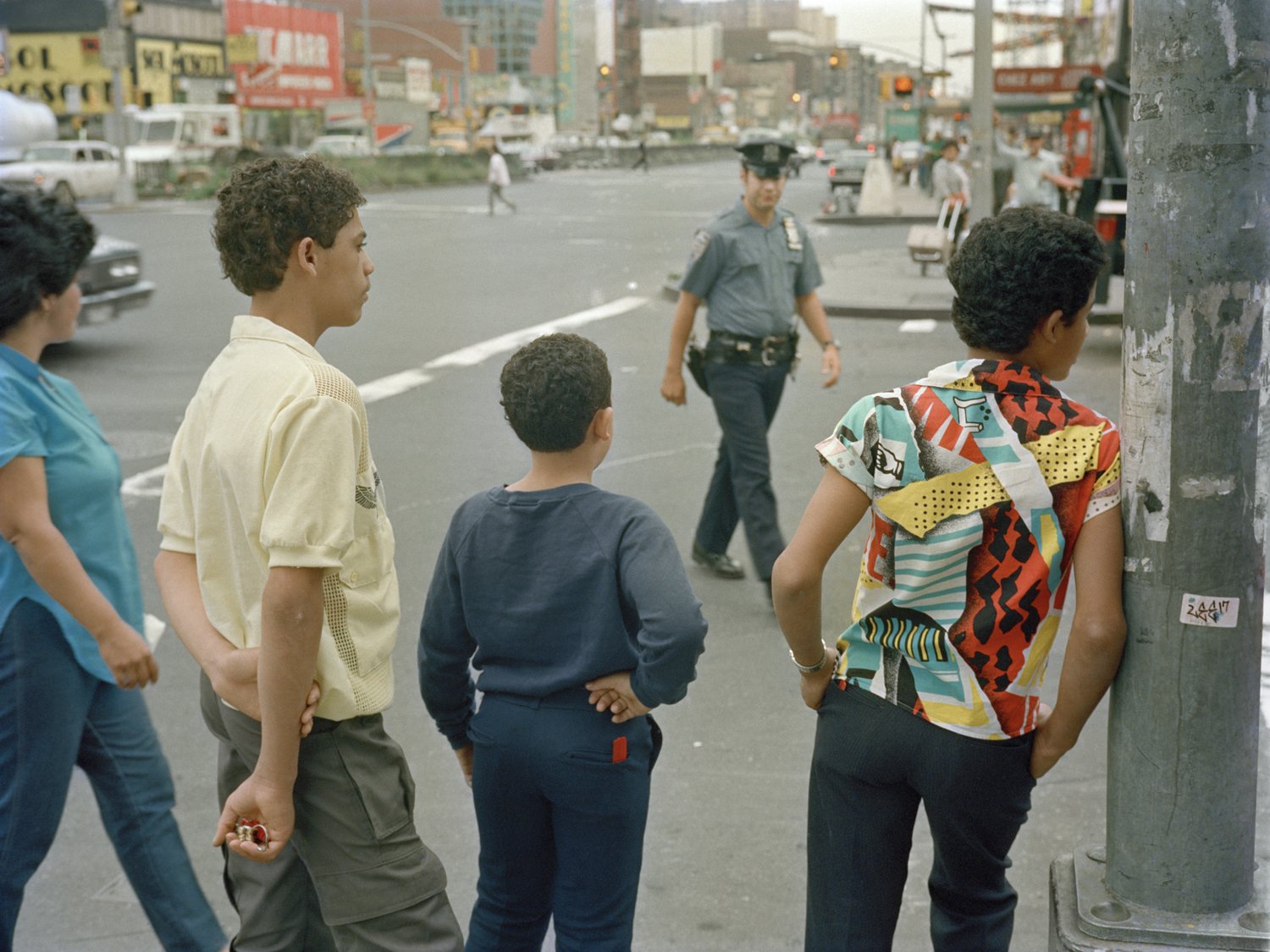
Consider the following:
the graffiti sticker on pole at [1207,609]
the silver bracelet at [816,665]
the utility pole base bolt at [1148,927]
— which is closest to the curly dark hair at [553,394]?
the silver bracelet at [816,665]

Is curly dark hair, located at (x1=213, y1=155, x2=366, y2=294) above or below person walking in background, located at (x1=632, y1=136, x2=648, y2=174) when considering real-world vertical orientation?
below

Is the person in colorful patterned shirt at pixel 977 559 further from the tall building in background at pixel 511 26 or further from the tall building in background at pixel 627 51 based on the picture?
the tall building in background at pixel 511 26

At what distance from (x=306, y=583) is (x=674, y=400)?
165 inches

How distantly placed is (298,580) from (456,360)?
10635mm

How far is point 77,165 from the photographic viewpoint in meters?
37.5

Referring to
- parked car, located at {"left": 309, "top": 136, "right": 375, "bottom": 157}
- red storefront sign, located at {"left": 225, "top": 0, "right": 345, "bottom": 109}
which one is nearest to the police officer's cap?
parked car, located at {"left": 309, "top": 136, "right": 375, "bottom": 157}

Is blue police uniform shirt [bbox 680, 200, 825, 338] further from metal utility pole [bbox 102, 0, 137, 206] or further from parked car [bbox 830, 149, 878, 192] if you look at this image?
parked car [bbox 830, 149, 878, 192]

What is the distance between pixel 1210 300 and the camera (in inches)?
86.5

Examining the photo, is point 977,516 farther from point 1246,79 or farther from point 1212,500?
point 1246,79

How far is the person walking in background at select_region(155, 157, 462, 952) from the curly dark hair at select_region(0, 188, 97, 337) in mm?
649

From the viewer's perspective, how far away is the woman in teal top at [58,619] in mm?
2826

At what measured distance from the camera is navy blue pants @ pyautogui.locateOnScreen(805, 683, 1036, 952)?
237 cm

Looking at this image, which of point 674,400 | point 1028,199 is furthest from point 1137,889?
point 1028,199

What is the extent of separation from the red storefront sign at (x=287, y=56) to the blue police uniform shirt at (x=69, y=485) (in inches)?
2736
